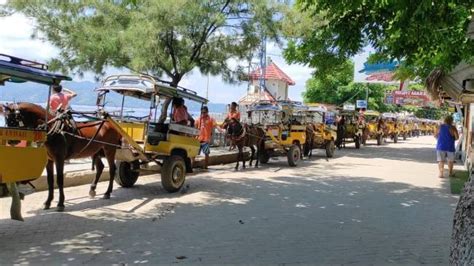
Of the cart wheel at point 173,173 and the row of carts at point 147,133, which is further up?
the row of carts at point 147,133

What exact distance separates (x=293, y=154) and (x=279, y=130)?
109cm

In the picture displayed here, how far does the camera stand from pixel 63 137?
874cm

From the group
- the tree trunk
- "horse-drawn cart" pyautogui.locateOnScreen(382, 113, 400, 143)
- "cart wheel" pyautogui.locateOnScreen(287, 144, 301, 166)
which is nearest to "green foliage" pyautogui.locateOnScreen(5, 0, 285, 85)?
"cart wheel" pyautogui.locateOnScreen(287, 144, 301, 166)

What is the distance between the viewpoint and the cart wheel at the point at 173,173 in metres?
10.8

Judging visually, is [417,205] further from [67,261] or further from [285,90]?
[285,90]

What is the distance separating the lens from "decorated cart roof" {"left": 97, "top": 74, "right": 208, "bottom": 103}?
10320mm

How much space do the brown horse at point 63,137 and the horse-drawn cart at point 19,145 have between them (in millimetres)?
604

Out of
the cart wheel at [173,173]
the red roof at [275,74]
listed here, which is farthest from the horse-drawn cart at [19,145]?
the red roof at [275,74]

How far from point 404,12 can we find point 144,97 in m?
6.65

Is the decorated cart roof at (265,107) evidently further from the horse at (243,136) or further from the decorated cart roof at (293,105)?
the horse at (243,136)

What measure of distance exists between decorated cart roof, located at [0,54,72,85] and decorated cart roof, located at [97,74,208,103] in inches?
126

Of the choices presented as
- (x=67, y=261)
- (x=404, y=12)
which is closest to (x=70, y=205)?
(x=67, y=261)

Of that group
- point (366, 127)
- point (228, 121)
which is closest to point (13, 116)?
point (228, 121)

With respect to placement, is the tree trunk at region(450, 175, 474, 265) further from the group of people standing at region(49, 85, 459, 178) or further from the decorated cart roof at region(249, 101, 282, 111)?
the decorated cart roof at region(249, 101, 282, 111)
